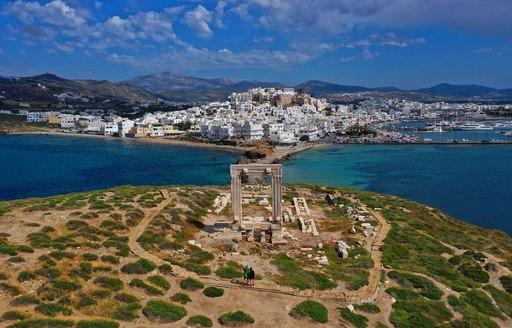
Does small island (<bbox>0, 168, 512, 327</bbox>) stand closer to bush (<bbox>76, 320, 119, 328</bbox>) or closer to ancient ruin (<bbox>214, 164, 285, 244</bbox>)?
bush (<bbox>76, 320, 119, 328</bbox>)

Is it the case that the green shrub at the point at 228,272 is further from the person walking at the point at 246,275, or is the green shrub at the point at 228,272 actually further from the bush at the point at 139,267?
the bush at the point at 139,267

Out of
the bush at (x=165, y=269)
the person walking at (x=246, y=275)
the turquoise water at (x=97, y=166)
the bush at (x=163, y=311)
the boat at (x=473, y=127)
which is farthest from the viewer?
the boat at (x=473, y=127)

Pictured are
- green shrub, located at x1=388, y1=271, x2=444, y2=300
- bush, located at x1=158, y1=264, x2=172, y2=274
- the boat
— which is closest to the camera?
bush, located at x1=158, y1=264, x2=172, y2=274

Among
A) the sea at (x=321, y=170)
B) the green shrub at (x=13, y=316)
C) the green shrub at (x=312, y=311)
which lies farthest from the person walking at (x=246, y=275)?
the sea at (x=321, y=170)

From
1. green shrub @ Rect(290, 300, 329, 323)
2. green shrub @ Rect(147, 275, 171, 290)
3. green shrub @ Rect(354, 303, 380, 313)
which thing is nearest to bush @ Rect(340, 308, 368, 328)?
green shrub @ Rect(354, 303, 380, 313)

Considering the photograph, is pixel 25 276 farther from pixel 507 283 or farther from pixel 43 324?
pixel 507 283

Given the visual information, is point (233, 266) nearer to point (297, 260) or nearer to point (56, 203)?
point (297, 260)
